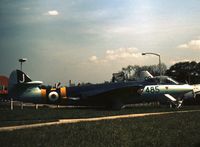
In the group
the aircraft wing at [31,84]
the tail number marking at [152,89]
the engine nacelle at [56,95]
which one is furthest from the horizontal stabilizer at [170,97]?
the aircraft wing at [31,84]

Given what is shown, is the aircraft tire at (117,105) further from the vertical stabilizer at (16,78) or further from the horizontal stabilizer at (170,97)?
the vertical stabilizer at (16,78)

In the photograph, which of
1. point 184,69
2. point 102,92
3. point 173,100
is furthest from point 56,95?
point 184,69

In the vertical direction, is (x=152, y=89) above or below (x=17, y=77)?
below

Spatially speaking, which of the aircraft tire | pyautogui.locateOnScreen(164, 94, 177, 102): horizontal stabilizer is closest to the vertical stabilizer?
the aircraft tire

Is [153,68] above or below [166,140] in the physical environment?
above

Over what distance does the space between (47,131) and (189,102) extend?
24.4m

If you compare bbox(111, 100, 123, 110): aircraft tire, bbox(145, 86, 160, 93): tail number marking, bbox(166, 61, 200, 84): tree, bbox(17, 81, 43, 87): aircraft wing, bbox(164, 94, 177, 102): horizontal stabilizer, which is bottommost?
bbox(111, 100, 123, 110): aircraft tire

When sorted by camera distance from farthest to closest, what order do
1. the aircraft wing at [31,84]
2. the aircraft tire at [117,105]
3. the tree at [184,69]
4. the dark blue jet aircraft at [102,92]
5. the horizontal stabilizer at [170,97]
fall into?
the tree at [184,69] → the horizontal stabilizer at [170,97] → the aircraft tire at [117,105] → the dark blue jet aircraft at [102,92] → the aircraft wing at [31,84]

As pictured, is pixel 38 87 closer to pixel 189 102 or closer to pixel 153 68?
pixel 189 102

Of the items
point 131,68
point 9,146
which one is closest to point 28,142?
point 9,146

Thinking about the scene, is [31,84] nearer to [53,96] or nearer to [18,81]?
[18,81]

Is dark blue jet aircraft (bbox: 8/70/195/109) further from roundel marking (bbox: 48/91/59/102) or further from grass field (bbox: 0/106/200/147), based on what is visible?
grass field (bbox: 0/106/200/147)

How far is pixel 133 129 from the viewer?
15.0 meters

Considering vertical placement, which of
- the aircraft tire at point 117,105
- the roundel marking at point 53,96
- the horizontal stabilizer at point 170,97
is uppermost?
the roundel marking at point 53,96
